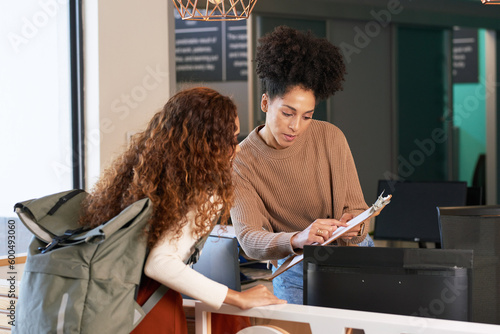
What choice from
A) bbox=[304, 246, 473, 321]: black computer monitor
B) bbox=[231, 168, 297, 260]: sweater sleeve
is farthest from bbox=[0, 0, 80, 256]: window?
bbox=[304, 246, 473, 321]: black computer monitor

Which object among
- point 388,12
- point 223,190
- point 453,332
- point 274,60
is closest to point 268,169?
point 274,60

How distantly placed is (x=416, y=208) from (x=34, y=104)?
227 centimetres

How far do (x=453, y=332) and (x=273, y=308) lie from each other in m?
0.43

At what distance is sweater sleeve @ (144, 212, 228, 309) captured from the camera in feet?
4.93

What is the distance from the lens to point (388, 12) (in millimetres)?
7027

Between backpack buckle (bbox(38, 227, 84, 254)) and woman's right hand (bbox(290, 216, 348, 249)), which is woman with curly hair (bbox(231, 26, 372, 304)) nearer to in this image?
woman's right hand (bbox(290, 216, 348, 249))

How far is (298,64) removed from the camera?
2152 millimetres

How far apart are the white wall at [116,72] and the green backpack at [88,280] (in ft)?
7.56

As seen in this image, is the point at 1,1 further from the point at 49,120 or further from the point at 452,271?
the point at 452,271

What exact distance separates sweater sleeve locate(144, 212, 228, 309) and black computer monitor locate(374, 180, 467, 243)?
8.13ft

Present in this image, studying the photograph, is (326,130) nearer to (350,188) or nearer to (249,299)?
(350,188)

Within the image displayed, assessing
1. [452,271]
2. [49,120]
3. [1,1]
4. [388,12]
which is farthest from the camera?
[388,12]

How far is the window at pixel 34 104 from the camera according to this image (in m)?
3.47

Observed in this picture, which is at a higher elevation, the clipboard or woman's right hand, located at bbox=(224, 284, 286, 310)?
the clipboard
